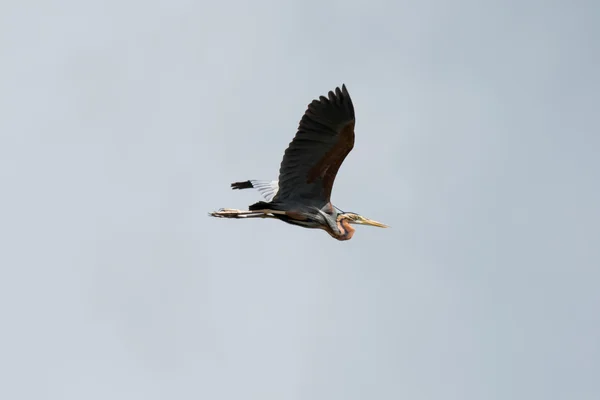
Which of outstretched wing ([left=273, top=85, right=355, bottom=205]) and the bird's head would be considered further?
the bird's head

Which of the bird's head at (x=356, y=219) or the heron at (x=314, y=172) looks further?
the bird's head at (x=356, y=219)

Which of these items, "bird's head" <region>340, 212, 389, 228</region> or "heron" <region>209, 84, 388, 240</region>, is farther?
"bird's head" <region>340, 212, 389, 228</region>

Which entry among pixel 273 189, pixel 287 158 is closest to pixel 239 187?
pixel 273 189

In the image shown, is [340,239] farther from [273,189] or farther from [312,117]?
[312,117]

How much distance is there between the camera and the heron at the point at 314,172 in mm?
12820

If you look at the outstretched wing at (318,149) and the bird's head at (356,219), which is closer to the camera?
the outstretched wing at (318,149)

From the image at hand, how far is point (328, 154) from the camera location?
43.1ft

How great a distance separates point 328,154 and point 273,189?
1.27 meters

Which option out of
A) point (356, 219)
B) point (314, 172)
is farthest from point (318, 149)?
point (356, 219)

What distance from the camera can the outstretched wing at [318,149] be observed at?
1278cm

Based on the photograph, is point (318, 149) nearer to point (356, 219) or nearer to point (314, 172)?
point (314, 172)

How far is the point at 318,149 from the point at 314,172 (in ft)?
1.19

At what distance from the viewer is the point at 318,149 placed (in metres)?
13.1

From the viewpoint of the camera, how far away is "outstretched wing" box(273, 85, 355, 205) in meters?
12.8
